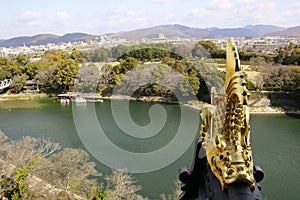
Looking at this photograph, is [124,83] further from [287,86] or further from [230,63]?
[230,63]

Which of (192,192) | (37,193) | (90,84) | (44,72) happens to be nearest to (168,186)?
(37,193)

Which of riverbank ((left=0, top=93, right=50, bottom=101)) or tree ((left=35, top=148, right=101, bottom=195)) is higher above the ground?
tree ((left=35, top=148, right=101, bottom=195))

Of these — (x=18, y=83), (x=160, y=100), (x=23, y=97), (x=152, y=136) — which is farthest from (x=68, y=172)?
(x=18, y=83)

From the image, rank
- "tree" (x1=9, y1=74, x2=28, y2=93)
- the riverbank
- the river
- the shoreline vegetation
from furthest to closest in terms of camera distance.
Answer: "tree" (x1=9, y1=74, x2=28, y2=93), the riverbank, the shoreline vegetation, the river

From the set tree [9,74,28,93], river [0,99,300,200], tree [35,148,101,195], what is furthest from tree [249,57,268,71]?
tree [9,74,28,93]

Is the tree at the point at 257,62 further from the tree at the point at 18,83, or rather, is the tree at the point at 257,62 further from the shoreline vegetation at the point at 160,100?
the tree at the point at 18,83

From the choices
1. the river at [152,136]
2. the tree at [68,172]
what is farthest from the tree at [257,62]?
the tree at [68,172]

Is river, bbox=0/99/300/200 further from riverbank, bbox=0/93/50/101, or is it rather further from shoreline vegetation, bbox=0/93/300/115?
riverbank, bbox=0/93/50/101

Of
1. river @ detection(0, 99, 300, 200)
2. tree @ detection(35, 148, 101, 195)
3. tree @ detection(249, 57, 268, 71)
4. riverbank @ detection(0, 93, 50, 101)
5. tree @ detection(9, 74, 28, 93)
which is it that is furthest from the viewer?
tree @ detection(9, 74, 28, 93)

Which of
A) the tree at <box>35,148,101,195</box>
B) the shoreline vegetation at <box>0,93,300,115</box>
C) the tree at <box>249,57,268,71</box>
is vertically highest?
the tree at <box>249,57,268,71</box>
